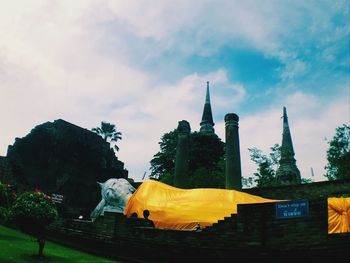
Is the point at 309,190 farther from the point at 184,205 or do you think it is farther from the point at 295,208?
the point at 295,208

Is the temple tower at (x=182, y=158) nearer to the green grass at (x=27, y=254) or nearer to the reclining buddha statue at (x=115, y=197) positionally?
the reclining buddha statue at (x=115, y=197)

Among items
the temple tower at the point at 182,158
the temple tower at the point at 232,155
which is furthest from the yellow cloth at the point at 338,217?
the temple tower at the point at 182,158

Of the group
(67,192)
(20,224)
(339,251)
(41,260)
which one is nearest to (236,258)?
(339,251)

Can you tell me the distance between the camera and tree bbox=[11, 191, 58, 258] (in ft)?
31.8

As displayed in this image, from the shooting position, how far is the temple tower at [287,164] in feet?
116

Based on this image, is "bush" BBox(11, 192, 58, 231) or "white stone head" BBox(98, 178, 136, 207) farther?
"white stone head" BBox(98, 178, 136, 207)

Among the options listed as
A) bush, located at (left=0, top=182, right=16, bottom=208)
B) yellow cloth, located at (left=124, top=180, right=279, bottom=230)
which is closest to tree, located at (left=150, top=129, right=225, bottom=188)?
yellow cloth, located at (left=124, top=180, right=279, bottom=230)

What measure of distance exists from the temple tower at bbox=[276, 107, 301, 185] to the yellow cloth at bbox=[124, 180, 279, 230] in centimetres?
2181

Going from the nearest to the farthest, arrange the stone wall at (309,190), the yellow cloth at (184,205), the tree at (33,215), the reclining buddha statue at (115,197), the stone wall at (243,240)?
the stone wall at (243,240) → the tree at (33,215) → the yellow cloth at (184,205) → the reclining buddha statue at (115,197) → the stone wall at (309,190)

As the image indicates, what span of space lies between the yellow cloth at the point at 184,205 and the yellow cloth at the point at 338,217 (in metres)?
3.77

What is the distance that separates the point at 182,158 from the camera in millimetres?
21141

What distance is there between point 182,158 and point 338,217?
12264 mm

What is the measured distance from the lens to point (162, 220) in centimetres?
1323

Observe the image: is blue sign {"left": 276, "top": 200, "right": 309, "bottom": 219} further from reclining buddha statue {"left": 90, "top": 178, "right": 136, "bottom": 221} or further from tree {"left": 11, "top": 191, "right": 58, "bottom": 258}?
reclining buddha statue {"left": 90, "top": 178, "right": 136, "bottom": 221}
